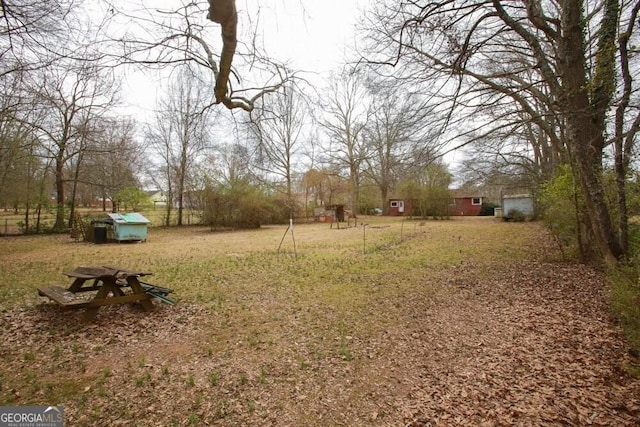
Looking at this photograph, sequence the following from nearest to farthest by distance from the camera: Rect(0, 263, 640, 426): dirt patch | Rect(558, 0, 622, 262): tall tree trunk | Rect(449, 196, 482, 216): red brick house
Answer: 1. Rect(0, 263, 640, 426): dirt patch
2. Rect(558, 0, 622, 262): tall tree trunk
3. Rect(449, 196, 482, 216): red brick house

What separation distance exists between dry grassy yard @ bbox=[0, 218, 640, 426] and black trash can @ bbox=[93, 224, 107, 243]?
839 cm

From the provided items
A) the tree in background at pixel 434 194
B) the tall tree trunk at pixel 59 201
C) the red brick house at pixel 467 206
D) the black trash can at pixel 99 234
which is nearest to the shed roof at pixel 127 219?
the black trash can at pixel 99 234

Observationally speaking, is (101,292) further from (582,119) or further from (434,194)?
(434,194)

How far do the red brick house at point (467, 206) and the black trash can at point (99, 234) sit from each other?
→ 33.0 m

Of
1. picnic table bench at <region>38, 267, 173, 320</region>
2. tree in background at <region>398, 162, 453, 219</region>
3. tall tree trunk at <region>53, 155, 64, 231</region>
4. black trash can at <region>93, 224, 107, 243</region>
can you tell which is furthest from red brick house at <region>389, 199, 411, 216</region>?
picnic table bench at <region>38, 267, 173, 320</region>

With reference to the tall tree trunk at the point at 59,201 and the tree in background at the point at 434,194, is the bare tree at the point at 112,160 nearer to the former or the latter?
the tall tree trunk at the point at 59,201

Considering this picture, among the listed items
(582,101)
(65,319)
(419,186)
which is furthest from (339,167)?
(65,319)

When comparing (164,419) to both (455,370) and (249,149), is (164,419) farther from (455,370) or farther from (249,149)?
(249,149)

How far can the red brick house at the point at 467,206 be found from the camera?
1410 inches

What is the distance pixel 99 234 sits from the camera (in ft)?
46.7

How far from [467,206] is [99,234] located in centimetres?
3499

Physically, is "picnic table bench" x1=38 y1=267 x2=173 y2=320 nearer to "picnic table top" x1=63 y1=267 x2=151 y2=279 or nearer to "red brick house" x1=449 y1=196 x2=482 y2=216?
"picnic table top" x1=63 y1=267 x2=151 y2=279

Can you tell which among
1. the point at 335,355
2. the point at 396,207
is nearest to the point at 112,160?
the point at 335,355

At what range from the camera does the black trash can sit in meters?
14.2
